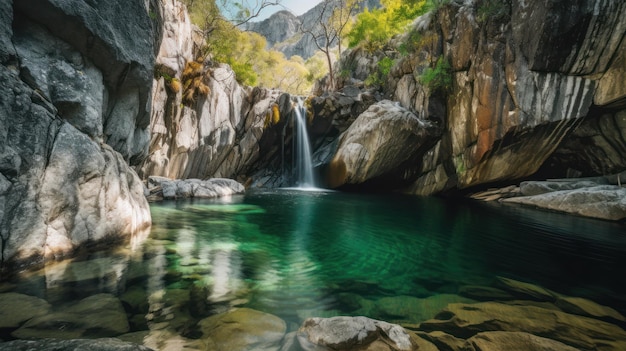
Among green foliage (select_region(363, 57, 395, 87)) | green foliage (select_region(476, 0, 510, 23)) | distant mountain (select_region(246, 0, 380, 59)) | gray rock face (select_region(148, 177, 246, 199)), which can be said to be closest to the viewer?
green foliage (select_region(476, 0, 510, 23))

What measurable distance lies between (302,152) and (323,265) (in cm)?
1831

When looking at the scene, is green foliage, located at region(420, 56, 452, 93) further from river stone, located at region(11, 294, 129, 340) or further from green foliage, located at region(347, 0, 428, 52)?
river stone, located at region(11, 294, 129, 340)

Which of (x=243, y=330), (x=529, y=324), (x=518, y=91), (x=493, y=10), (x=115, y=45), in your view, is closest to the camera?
(x=243, y=330)

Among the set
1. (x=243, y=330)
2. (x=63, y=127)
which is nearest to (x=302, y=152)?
(x=63, y=127)

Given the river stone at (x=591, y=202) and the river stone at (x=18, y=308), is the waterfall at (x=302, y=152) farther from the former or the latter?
the river stone at (x=18, y=308)

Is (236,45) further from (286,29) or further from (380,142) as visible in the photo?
(286,29)

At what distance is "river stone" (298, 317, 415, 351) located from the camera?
2.67 metres

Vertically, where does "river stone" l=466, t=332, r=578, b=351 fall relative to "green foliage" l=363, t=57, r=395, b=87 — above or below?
below

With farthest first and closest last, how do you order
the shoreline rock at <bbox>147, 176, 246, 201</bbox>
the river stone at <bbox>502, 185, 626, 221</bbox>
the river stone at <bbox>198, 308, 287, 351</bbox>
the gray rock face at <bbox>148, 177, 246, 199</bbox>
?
the gray rock face at <bbox>148, 177, 246, 199</bbox>, the shoreline rock at <bbox>147, 176, 246, 201</bbox>, the river stone at <bbox>502, 185, 626, 221</bbox>, the river stone at <bbox>198, 308, 287, 351</bbox>

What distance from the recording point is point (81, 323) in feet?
9.64

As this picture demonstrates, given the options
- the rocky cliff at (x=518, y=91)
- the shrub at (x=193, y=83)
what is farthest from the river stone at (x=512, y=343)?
the shrub at (x=193, y=83)

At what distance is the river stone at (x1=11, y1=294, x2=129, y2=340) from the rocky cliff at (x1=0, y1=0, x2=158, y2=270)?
1.64 meters

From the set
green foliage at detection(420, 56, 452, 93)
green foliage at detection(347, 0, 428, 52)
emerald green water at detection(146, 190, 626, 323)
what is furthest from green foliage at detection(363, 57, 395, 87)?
emerald green water at detection(146, 190, 626, 323)

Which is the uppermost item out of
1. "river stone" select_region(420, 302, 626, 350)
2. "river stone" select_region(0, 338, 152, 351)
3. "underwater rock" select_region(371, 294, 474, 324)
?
"river stone" select_region(0, 338, 152, 351)
